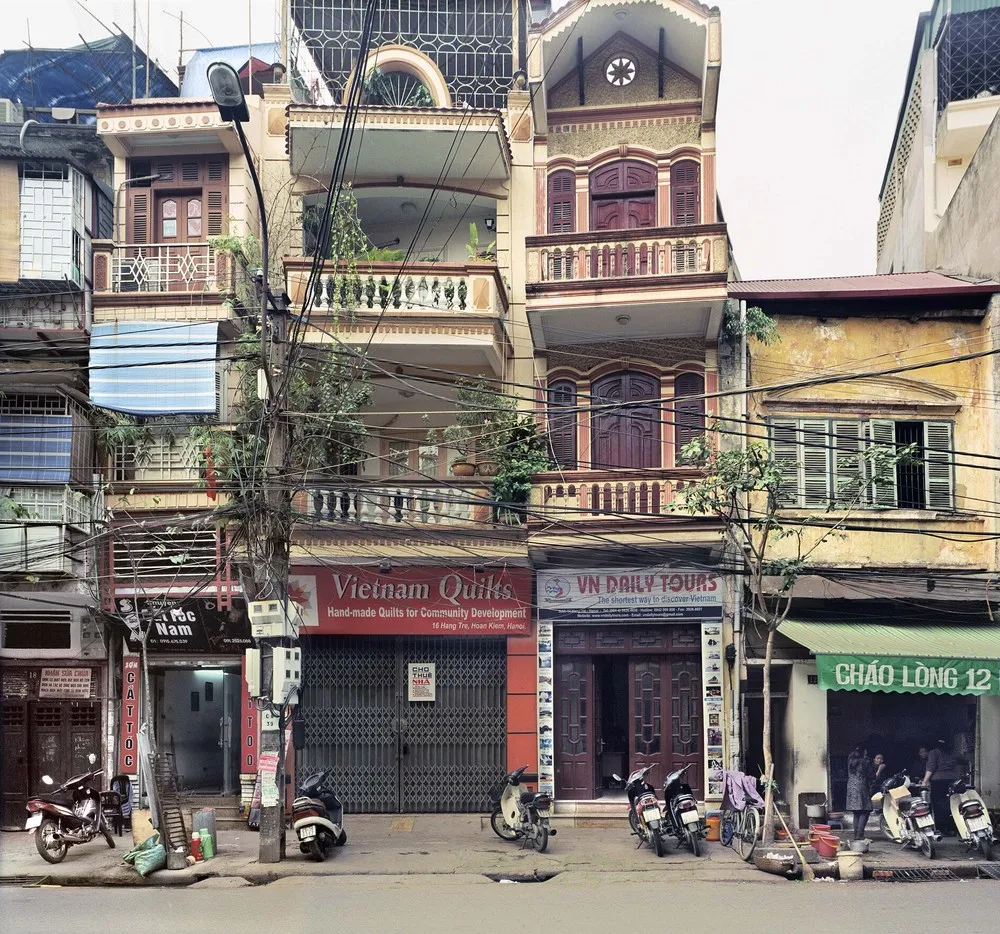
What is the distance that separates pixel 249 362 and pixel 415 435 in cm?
296

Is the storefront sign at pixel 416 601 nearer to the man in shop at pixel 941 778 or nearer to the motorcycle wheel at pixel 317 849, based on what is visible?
the motorcycle wheel at pixel 317 849

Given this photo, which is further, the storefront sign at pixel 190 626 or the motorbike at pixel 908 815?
the storefront sign at pixel 190 626

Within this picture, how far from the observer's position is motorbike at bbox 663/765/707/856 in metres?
14.2

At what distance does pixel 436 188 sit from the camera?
61.7 feet

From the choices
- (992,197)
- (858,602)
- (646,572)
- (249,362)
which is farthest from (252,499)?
(992,197)

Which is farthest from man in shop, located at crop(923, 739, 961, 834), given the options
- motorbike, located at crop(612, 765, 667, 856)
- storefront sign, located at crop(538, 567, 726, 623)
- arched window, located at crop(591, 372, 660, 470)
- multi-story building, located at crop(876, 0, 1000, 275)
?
multi-story building, located at crop(876, 0, 1000, 275)

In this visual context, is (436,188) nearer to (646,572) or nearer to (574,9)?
(574,9)

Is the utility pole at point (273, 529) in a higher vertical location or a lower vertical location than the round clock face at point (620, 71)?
lower

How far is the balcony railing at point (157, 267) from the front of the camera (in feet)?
59.9

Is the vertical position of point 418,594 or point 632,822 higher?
point 418,594

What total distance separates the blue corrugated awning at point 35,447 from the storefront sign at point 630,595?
7.98 metres

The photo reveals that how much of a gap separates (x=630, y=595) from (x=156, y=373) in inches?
329

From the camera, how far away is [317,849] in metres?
13.9

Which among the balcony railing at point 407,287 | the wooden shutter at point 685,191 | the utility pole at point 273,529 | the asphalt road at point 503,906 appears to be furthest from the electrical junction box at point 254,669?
the wooden shutter at point 685,191
